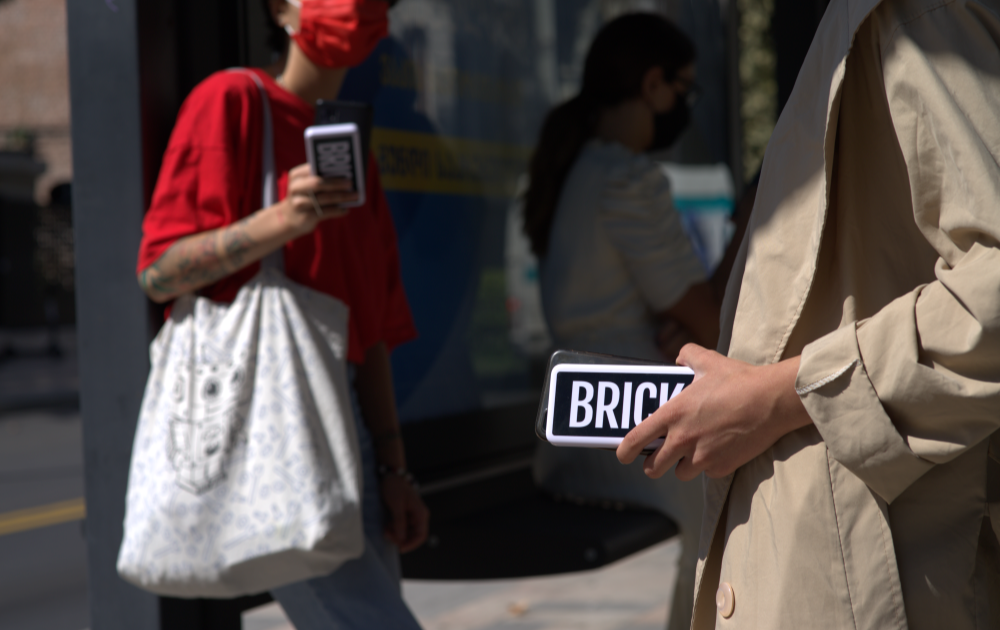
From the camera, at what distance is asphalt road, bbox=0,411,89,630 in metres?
5.35

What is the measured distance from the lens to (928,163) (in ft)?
3.83

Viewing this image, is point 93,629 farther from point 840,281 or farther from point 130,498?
point 840,281

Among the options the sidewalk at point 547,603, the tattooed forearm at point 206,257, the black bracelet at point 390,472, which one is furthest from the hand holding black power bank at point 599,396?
the sidewalk at point 547,603

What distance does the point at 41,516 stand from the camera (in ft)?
25.2

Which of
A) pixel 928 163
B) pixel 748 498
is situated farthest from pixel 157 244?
pixel 928 163

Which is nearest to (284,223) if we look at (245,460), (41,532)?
(245,460)

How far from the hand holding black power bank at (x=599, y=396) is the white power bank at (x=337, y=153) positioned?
92cm

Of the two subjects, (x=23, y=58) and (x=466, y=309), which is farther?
(x=23, y=58)

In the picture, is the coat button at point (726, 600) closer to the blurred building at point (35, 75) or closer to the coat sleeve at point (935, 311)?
the coat sleeve at point (935, 311)

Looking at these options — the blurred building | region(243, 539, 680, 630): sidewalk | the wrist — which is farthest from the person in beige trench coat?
the blurred building

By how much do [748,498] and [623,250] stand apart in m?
1.62

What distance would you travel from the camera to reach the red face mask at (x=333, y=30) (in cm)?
225

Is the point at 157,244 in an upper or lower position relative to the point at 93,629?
upper

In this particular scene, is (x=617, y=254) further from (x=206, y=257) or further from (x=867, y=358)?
(x=867, y=358)
